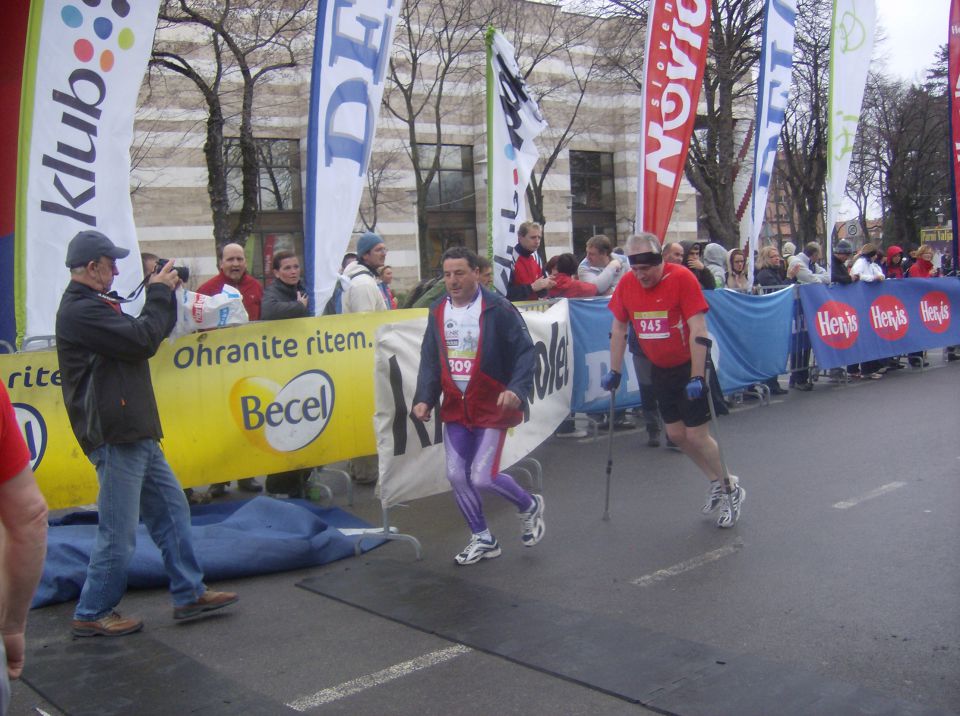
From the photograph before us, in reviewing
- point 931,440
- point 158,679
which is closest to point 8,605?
point 158,679

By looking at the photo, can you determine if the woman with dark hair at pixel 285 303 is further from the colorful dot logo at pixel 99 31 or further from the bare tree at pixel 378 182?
the bare tree at pixel 378 182

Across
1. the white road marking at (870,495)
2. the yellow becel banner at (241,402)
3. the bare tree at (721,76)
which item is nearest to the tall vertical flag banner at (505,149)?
the yellow becel banner at (241,402)

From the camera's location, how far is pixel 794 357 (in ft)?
42.5

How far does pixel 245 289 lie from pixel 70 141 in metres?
2.42

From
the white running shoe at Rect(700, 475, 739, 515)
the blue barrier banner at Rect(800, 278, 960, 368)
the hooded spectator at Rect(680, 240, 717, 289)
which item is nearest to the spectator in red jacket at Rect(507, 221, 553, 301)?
the hooded spectator at Rect(680, 240, 717, 289)

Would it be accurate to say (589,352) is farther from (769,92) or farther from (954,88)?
(954,88)

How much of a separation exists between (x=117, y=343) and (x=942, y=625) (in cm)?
410

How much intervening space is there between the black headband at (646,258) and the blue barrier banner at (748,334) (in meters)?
4.96

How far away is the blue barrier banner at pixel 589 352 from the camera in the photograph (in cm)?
988

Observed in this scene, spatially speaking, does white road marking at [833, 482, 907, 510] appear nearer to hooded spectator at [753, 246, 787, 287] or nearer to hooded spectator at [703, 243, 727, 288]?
hooded spectator at [703, 243, 727, 288]

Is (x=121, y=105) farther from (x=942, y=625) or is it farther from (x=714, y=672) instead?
(x=942, y=625)

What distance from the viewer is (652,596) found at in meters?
5.11

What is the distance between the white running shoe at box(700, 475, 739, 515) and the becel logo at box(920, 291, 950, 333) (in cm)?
983

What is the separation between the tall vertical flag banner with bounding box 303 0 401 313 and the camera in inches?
298
